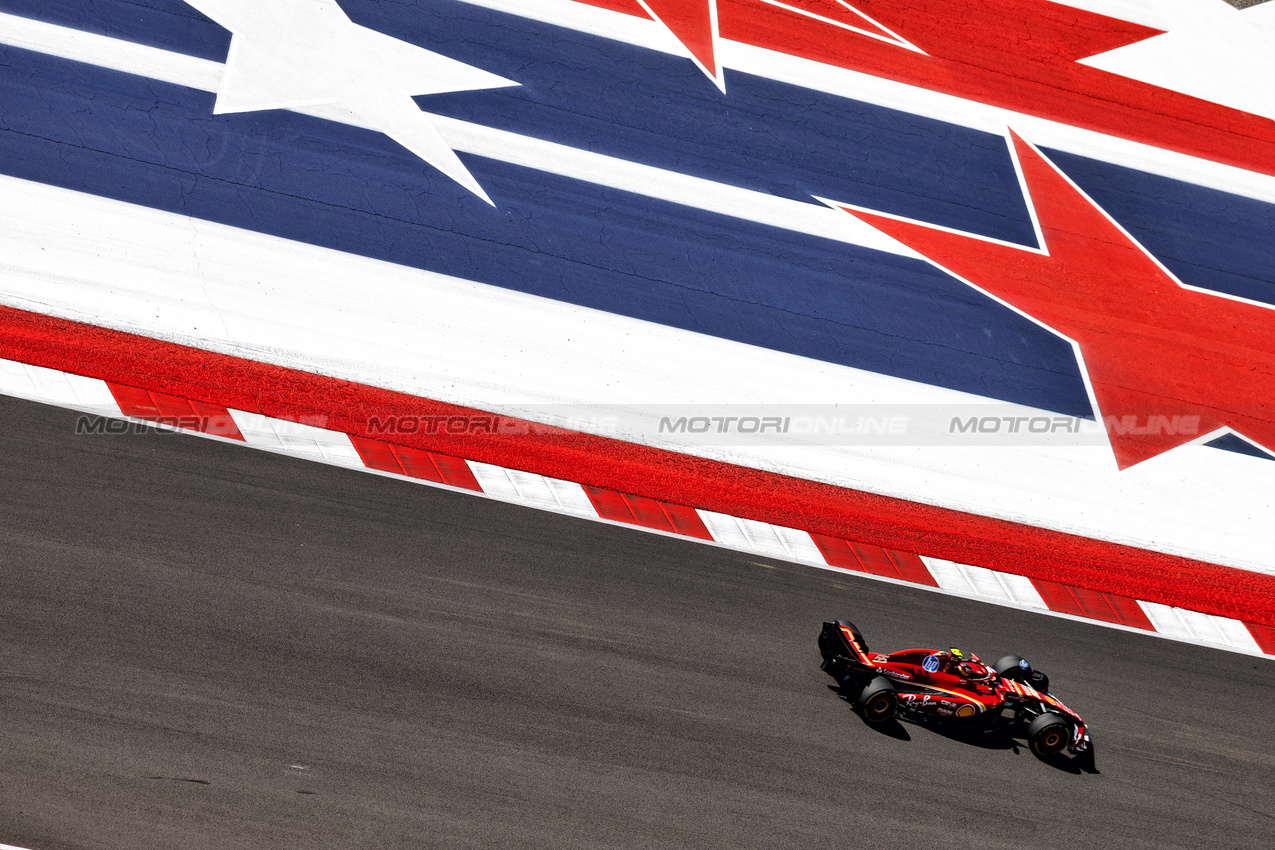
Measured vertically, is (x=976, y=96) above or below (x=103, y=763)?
above

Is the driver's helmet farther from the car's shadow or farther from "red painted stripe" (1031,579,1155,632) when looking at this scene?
"red painted stripe" (1031,579,1155,632)

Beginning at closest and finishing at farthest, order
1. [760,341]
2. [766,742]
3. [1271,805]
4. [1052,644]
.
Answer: [766,742] < [1271,805] < [1052,644] < [760,341]

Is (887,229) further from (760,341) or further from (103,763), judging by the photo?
(103,763)

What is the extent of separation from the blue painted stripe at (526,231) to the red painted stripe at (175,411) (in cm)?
275

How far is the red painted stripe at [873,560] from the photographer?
9664 mm

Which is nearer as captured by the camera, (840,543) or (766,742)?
(766,742)

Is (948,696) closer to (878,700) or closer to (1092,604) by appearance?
(878,700)

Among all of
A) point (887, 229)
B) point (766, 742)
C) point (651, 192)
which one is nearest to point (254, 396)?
point (651, 192)

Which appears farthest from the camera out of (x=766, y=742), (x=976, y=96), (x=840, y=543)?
(x=976, y=96)

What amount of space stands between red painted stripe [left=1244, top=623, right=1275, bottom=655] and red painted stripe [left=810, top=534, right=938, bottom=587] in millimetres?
3704

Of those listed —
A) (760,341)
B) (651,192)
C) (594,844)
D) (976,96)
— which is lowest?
(594,844)

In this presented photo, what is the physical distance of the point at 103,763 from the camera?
6.41 meters

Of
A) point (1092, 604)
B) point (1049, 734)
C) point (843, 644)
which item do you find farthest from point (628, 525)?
point (1092, 604)

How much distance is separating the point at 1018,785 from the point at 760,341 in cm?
596
